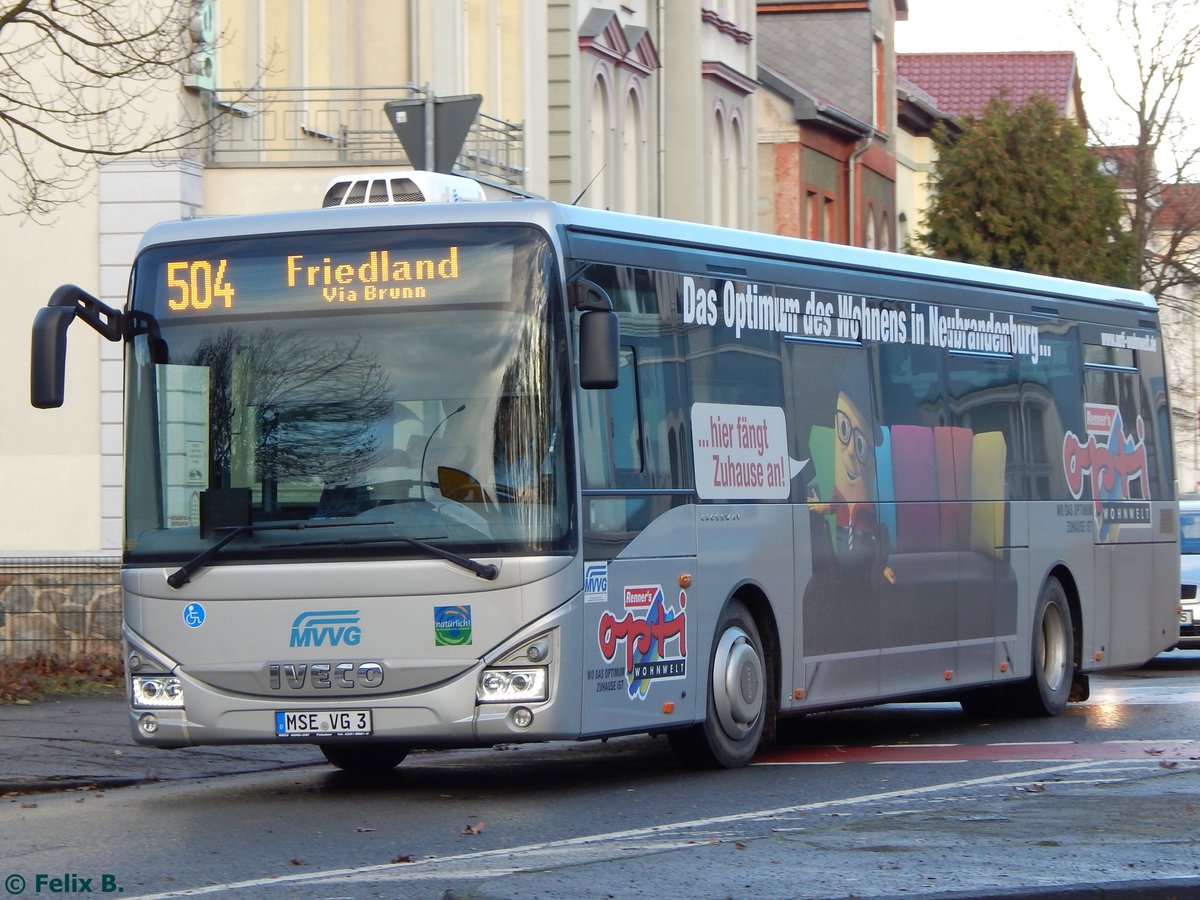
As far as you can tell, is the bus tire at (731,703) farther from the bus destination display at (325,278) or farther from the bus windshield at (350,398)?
the bus destination display at (325,278)

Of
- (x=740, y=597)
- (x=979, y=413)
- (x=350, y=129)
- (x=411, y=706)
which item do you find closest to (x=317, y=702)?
(x=411, y=706)

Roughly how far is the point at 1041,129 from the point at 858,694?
31.9 m

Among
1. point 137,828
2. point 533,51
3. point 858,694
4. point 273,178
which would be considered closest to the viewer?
point 137,828

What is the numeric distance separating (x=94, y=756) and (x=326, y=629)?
3.39m

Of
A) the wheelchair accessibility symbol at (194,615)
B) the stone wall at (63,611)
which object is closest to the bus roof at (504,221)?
the wheelchair accessibility symbol at (194,615)

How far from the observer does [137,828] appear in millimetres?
11203

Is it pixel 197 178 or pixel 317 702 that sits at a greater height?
pixel 197 178

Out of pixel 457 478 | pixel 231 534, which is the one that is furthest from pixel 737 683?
pixel 231 534

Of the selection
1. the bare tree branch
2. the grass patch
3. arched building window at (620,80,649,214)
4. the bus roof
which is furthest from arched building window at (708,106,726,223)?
the bus roof

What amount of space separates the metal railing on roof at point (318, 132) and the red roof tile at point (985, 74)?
41534 mm

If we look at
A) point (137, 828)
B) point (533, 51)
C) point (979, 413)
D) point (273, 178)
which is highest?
point (533, 51)

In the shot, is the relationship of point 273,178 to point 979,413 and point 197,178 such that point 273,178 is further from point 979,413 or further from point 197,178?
point 979,413

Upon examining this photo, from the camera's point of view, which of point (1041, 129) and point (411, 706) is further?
point (1041, 129)

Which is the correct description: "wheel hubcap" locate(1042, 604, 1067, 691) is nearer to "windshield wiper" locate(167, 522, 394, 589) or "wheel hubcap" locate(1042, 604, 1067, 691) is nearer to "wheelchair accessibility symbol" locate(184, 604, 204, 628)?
"windshield wiper" locate(167, 522, 394, 589)
